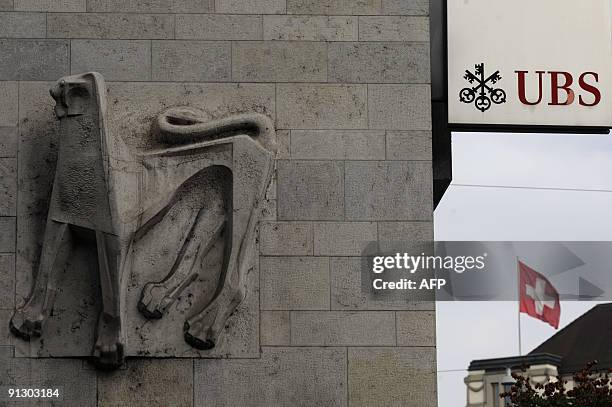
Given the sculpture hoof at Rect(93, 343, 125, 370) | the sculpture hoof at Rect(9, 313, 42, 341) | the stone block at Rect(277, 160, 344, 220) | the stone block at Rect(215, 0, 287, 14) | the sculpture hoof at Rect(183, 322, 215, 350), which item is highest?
the stone block at Rect(215, 0, 287, 14)

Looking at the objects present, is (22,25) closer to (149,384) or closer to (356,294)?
(149,384)

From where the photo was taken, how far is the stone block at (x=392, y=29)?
1652cm

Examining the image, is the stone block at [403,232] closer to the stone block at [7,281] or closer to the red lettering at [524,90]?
the red lettering at [524,90]

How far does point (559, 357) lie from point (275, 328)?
4371 centimetres

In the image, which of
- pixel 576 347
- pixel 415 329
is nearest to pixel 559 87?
pixel 415 329

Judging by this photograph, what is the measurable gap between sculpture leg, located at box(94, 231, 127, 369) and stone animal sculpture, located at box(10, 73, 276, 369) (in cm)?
1

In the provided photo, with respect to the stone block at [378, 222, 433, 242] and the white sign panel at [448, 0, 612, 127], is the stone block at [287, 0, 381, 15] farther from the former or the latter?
the white sign panel at [448, 0, 612, 127]

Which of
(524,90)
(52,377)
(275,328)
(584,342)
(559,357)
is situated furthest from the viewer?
(584,342)

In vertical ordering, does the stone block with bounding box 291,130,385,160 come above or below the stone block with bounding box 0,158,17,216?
above

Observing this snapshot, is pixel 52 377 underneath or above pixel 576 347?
underneath

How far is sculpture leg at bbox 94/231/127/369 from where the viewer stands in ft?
50.4

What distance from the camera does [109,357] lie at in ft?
50.4

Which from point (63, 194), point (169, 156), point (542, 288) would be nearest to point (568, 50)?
point (169, 156)

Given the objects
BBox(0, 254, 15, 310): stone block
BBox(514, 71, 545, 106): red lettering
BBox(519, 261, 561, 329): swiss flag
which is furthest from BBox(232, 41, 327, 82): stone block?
BBox(519, 261, 561, 329): swiss flag
